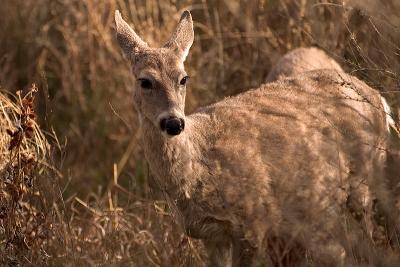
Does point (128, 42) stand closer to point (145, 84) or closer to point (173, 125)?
point (145, 84)

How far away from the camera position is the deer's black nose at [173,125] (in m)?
4.91

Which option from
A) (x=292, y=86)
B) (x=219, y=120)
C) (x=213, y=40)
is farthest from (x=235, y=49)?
(x=219, y=120)

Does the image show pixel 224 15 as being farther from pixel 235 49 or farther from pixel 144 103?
pixel 144 103

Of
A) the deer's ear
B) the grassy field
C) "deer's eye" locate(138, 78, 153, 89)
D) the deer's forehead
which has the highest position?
the deer's ear

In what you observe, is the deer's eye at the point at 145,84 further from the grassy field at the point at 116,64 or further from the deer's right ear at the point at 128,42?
the grassy field at the point at 116,64

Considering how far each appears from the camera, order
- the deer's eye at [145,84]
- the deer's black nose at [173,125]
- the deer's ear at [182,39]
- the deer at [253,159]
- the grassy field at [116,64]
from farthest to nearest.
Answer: the grassy field at [116,64]
the deer's ear at [182,39]
the deer's eye at [145,84]
the deer at [253,159]
the deer's black nose at [173,125]

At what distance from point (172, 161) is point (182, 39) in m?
0.90

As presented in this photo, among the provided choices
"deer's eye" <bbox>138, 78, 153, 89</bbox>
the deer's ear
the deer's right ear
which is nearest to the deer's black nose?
"deer's eye" <bbox>138, 78, 153, 89</bbox>

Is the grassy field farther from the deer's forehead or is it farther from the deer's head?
the deer's forehead

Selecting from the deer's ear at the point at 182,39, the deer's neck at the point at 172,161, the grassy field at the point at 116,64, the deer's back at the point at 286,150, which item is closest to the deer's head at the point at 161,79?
the deer's ear at the point at 182,39

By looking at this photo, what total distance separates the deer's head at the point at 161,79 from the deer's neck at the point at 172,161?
0.38 feet

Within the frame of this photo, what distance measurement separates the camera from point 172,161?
5.17 meters

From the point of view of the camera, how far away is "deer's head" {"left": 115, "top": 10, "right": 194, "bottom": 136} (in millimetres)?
5004

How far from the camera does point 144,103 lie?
5.23m
